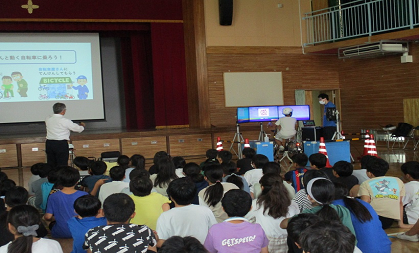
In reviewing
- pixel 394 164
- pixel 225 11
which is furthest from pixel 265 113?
pixel 394 164

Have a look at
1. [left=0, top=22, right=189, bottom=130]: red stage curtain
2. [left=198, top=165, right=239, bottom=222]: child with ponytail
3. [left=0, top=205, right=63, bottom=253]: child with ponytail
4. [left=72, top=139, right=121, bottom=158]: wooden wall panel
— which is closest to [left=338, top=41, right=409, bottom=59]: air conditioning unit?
[left=0, top=22, right=189, bottom=130]: red stage curtain

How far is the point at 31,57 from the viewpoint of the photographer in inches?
446

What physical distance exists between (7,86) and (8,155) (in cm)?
234

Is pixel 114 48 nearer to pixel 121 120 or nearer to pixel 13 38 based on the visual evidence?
pixel 121 120

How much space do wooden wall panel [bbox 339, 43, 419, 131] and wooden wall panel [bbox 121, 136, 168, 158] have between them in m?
5.13

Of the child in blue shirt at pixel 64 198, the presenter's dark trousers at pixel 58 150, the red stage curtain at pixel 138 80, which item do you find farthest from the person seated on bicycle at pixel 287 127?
the child in blue shirt at pixel 64 198

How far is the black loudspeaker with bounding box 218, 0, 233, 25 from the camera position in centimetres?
1085

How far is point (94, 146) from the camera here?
9.91 meters

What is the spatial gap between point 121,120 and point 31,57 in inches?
119

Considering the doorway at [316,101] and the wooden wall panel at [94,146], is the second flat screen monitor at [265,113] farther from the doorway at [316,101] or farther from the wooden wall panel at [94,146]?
the wooden wall panel at [94,146]

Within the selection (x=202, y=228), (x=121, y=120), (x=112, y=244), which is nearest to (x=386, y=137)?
(x=121, y=120)

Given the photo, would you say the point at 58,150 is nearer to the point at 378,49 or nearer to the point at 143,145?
the point at 143,145

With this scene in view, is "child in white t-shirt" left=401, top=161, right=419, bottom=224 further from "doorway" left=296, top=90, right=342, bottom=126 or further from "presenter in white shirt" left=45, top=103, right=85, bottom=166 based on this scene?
"doorway" left=296, top=90, right=342, bottom=126

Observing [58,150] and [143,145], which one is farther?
[143,145]
